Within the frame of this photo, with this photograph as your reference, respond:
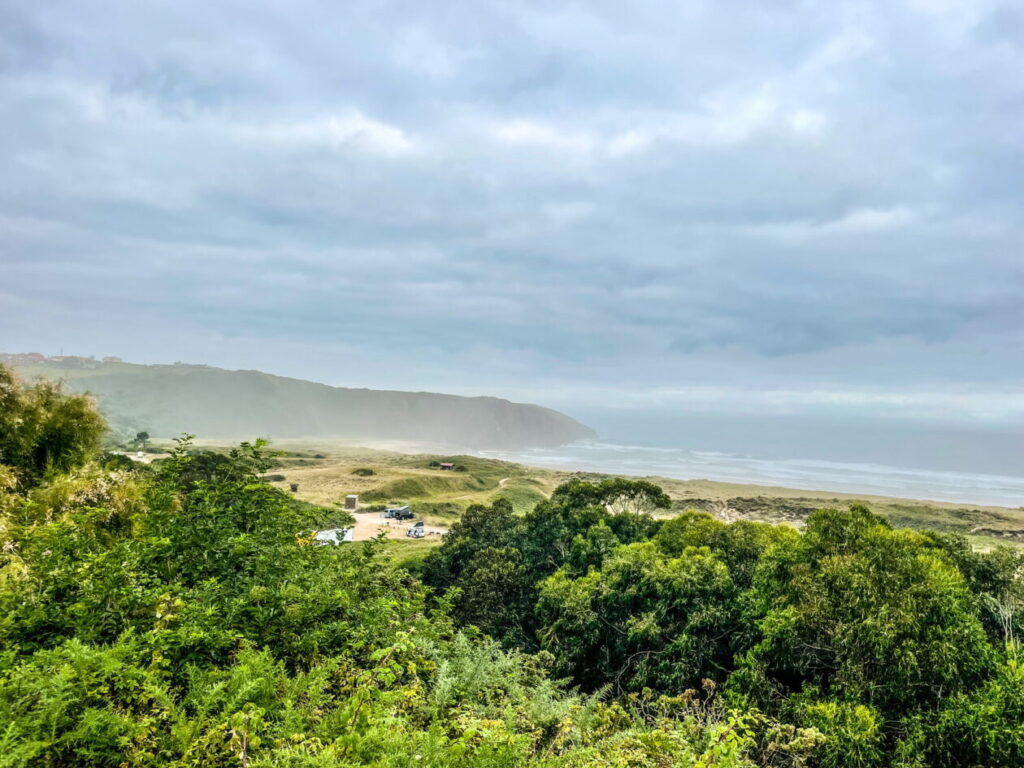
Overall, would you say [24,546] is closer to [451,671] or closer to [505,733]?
[451,671]

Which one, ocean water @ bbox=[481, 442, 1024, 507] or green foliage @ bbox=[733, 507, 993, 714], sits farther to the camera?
ocean water @ bbox=[481, 442, 1024, 507]

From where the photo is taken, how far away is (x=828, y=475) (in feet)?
267

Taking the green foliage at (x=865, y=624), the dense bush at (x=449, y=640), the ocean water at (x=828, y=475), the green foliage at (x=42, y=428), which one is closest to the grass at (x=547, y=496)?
the ocean water at (x=828, y=475)

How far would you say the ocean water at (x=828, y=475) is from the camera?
2564 inches

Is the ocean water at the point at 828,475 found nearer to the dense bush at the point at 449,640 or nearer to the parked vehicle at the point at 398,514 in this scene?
the parked vehicle at the point at 398,514

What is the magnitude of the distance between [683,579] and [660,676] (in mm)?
2604

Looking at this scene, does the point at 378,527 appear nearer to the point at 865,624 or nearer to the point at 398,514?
the point at 398,514

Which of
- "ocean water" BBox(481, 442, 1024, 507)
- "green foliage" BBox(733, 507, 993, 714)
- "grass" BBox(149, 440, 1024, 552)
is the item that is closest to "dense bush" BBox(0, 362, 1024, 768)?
"green foliage" BBox(733, 507, 993, 714)

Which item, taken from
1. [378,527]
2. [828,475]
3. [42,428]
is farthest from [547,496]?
[42,428]

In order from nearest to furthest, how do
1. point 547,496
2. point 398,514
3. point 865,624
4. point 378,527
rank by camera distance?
point 865,624 < point 378,527 < point 398,514 < point 547,496

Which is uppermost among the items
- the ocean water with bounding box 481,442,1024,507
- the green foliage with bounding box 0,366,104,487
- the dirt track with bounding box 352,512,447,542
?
the green foliage with bounding box 0,366,104,487

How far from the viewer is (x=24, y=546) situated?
7723 mm

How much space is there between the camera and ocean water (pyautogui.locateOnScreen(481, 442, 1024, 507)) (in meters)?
65.1

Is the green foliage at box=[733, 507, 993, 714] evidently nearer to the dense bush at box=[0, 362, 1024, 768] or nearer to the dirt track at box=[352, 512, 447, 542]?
the dense bush at box=[0, 362, 1024, 768]
